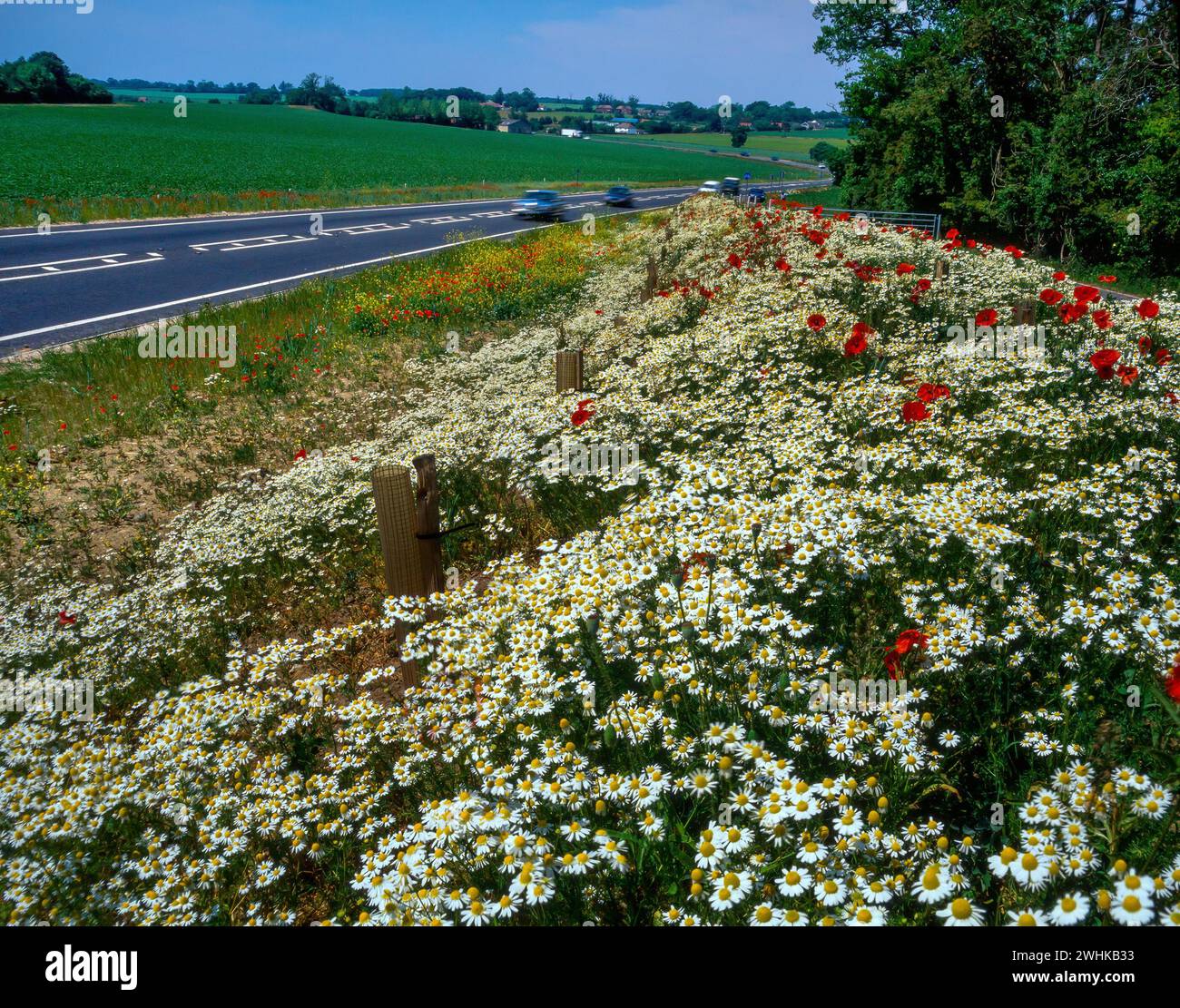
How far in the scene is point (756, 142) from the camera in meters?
152

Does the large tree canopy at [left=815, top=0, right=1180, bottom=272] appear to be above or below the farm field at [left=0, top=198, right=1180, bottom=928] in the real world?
above

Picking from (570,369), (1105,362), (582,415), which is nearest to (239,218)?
(570,369)

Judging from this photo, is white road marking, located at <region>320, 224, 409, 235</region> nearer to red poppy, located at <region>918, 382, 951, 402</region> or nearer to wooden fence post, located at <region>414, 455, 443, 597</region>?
wooden fence post, located at <region>414, 455, 443, 597</region>

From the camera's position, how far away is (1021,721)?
2832mm

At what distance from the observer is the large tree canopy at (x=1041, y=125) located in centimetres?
1711

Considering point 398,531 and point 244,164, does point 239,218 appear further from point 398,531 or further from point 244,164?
point 398,531

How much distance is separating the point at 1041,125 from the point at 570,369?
23789 mm

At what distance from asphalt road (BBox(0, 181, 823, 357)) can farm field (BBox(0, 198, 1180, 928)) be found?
316 inches

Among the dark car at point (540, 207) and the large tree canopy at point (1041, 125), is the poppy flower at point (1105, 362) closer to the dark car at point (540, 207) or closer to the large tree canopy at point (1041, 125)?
the large tree canopy at point (1041, 125)

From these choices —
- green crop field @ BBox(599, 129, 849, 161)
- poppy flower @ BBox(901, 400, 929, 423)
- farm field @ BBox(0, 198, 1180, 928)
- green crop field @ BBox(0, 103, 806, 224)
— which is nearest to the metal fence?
farm field @ BBox(0, 198, 1180, 928)

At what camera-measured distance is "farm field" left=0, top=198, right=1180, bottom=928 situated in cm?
212

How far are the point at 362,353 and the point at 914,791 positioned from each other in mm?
11056

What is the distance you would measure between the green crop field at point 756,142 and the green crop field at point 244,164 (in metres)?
42.7
